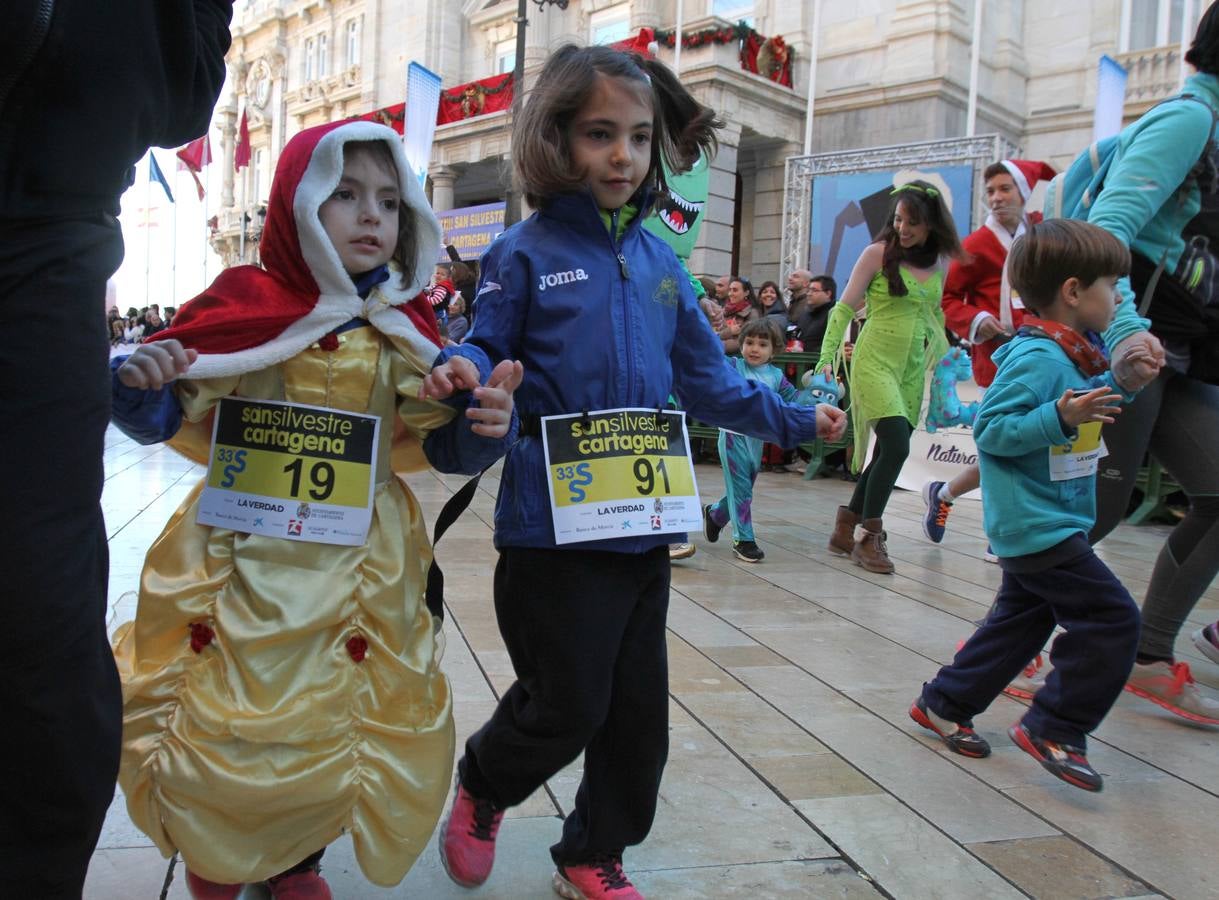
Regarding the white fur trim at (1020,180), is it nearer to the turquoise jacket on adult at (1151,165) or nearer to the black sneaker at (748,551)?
the turquoise jacket on adult at (1151,165)

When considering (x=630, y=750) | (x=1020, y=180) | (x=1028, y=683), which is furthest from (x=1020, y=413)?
(x=1020, y=180)

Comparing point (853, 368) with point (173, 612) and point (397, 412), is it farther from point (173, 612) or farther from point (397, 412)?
point (173, 612)

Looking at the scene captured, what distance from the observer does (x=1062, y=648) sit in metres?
2.81

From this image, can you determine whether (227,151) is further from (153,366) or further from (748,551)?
(153,366)

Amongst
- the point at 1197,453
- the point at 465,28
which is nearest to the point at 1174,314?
the point at 1197,453

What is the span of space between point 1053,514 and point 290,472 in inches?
78.7

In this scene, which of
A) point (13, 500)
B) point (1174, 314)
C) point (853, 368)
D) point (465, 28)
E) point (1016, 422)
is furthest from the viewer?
point (465, 28)

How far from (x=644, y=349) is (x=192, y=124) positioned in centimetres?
93

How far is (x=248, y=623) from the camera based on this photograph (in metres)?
1.93

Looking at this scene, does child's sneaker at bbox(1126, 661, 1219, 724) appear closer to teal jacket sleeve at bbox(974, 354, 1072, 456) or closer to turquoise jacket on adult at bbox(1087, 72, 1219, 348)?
teal jacket sleeve at bbox(974, 354, 1072, 456)

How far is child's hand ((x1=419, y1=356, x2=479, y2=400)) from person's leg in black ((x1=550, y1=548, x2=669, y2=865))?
519 mm

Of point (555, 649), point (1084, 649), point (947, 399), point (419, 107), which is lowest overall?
point (1084, 649)

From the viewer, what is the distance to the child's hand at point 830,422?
226cm

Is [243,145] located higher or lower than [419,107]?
higher
